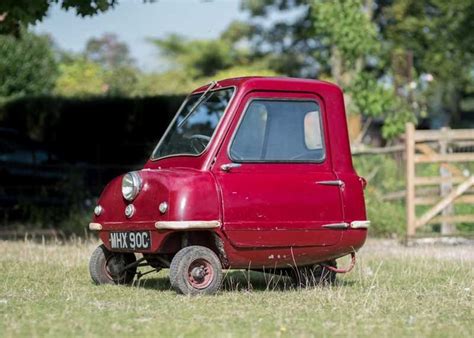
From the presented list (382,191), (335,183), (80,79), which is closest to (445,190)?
(382,191)

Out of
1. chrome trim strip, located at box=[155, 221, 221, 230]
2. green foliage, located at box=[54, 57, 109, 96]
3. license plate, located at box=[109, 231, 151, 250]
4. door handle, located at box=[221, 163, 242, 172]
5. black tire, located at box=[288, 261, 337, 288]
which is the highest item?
green foliage, located at box=[54, 57, 109, 96]

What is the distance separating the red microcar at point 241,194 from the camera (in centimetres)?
841

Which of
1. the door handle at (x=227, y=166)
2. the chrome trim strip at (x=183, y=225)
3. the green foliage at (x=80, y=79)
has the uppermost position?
the green foliage at (x=80, y=79)

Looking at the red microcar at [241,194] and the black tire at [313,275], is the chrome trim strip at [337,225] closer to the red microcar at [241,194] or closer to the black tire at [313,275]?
the red microcar at [241,194]

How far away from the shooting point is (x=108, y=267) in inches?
374

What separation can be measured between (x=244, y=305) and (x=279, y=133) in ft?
6.14

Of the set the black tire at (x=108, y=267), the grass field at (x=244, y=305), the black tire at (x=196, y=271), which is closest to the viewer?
the grass field at (x=244, y=305)

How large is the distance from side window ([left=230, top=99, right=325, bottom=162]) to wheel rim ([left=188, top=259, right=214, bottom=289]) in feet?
3.19

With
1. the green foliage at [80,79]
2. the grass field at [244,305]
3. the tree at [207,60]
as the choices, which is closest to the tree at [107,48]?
the tree at [207,60]

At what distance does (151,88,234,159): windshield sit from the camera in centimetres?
896

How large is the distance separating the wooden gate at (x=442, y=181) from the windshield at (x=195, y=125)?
6269mm

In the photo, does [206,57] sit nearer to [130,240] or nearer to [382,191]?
[382,191]

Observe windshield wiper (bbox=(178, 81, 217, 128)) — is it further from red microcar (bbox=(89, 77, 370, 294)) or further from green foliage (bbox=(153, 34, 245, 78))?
green foliage (bbox=(153, 34, 245, 78))

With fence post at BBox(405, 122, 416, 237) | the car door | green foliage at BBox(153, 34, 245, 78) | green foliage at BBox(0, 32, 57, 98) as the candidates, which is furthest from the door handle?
green foliage at BBox(153, 34, 245, 78)
